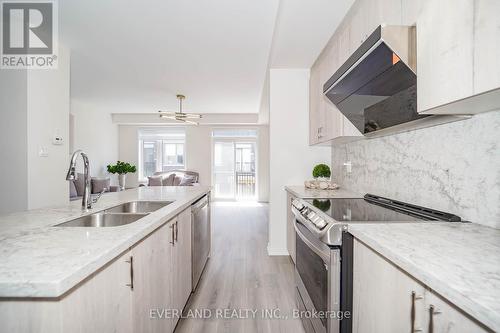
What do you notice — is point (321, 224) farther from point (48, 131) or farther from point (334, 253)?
point (48, 131)

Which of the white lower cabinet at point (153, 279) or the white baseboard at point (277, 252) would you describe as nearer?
the white lower cabinet at point (153, 279)

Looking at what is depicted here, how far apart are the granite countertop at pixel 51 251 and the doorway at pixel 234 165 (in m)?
6.39

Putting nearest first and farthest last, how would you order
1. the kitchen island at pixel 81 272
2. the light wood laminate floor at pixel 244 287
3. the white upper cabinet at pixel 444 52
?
1. the kitchen island at pixel 81 272
2. the white upper cabinet at pixel 444 52
3. the light wood laminate floor at pixel 244 287

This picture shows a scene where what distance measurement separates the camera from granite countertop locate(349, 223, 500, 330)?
50 centimetres

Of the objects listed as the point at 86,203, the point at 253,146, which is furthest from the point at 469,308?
the point at 253,146

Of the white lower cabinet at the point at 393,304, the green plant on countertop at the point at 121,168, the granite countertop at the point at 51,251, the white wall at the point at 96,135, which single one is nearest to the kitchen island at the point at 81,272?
the granite countertop at the point at 51,251

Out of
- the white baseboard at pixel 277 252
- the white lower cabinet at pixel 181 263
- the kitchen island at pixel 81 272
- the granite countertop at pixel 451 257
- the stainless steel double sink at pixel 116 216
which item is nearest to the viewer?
the granite countertop at pixel 451 257

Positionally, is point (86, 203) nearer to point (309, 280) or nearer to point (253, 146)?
point (309, 280)

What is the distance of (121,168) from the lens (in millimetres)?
6879

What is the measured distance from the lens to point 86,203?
1464 millimetres

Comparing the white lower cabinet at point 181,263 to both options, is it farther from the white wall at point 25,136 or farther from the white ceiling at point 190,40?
the white wall at point 25,136

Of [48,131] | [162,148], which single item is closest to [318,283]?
[48,131]

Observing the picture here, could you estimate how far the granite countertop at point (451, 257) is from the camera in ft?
1.64

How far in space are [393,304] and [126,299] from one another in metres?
1.00
